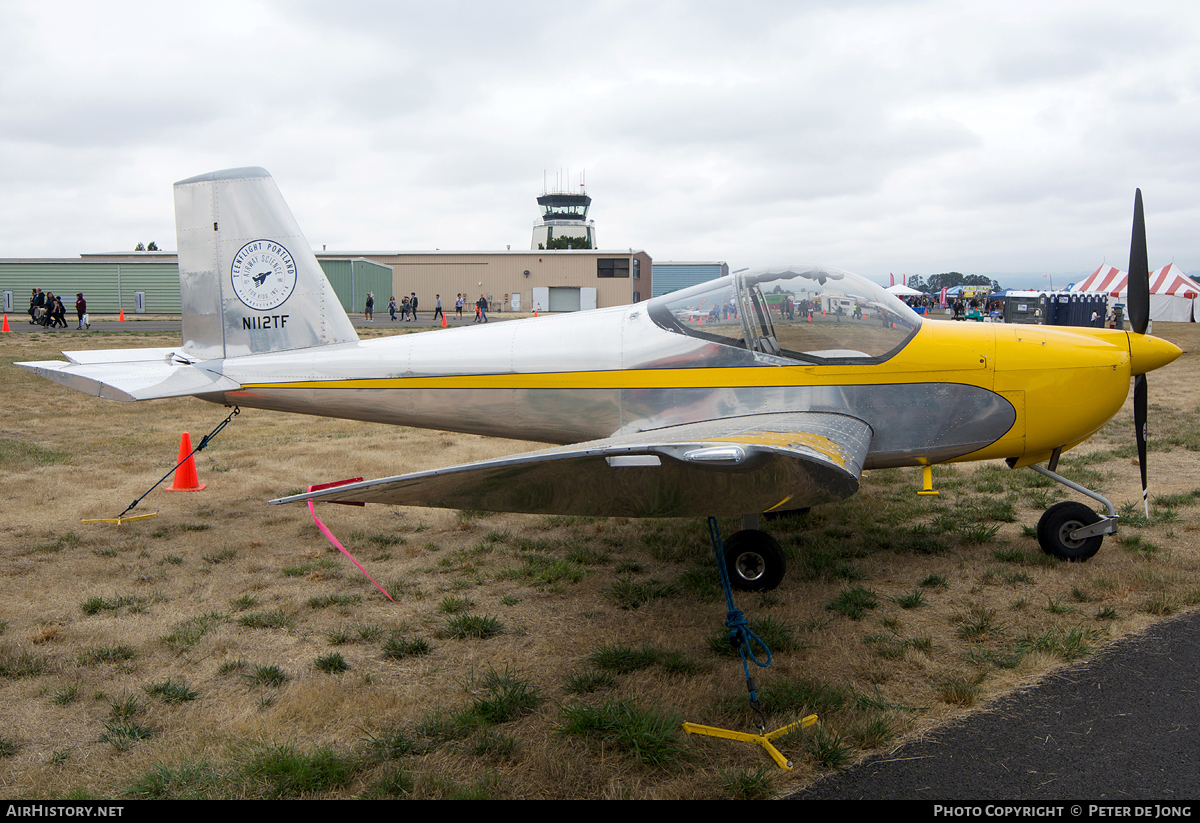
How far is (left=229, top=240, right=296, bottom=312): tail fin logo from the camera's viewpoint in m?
6.07

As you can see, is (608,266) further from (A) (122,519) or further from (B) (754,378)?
(B) (754,378)

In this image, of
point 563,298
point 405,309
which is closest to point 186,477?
point 405,309

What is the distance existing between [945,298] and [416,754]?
7333 centimetres

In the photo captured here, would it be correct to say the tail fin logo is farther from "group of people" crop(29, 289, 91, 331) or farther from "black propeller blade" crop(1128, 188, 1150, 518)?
"group of people" crop(29, 289, 91, 331)

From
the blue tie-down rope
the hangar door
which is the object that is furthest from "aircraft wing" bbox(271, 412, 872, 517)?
the hangar door

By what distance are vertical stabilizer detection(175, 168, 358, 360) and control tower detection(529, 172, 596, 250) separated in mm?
62704

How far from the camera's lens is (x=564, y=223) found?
6862cm

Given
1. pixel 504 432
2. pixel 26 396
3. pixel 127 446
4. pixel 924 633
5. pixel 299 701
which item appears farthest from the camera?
pixel 26 396

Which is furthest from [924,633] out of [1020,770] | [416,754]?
[416,754]

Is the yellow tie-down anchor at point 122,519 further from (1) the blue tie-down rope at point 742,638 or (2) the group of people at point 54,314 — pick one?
(2) the group of people at point 54,314

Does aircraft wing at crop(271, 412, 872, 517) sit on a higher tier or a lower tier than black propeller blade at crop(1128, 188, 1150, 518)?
lower

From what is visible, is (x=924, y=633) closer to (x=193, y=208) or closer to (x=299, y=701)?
(x=299, y=701)

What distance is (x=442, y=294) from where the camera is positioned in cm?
5356

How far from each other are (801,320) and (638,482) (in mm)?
2646
